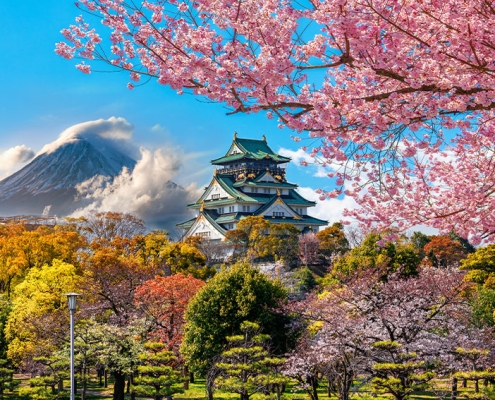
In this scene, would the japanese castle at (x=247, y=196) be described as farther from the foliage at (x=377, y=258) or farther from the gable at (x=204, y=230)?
the foliage at (x=377, y=258)

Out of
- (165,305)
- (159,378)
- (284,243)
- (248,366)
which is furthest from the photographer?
(284,243)

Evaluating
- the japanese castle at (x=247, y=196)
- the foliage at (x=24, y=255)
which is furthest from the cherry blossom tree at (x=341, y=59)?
the japanese castle at (x=247, y=196)

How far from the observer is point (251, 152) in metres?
62.1

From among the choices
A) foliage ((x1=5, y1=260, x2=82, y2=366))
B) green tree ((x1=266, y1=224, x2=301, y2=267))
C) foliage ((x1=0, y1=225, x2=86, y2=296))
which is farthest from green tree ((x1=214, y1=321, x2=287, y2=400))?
green tree ((x1=266, y1=224, x2=301, y2=267))

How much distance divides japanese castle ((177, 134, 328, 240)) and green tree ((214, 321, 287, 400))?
3662cm

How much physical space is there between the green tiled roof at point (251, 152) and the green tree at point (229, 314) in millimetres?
44158

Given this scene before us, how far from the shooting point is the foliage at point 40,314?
731 inches

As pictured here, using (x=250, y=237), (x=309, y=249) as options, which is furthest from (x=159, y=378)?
(x=250, y=237)

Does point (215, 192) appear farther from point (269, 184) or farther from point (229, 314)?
point (229, 314)

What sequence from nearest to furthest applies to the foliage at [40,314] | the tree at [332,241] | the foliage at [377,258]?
the foliage at [40,314] < the foliage at [377,258] < the tree at [332,241]

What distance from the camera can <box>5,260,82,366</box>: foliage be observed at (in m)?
18.6

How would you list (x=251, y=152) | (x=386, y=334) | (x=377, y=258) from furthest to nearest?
(x=251, y=152)
(x=377, y=258)
(x=386, y=334)

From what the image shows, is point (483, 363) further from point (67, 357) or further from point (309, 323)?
point (67, 357)

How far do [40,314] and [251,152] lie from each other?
44047 millimetres
